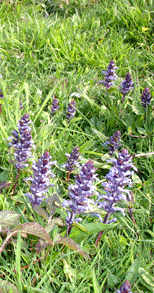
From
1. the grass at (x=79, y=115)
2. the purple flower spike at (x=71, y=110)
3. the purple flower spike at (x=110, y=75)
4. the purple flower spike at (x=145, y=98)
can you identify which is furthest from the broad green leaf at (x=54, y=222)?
the purple flower spike at (x=110, y=75)

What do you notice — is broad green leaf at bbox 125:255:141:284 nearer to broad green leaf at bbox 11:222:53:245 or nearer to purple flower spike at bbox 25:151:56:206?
broad green leaf at bbox 11:222:53:245

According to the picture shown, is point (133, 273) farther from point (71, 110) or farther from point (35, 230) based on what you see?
point (71, 110)

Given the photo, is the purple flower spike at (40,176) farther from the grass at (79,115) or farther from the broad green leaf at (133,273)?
the broad green leaf at (133,273)

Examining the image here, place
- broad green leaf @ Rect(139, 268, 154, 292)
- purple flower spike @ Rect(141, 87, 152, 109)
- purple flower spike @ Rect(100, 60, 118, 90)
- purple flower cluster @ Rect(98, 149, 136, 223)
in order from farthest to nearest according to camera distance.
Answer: purple flower spike @ Rect(100, 60, 118, 90) → purple flower spike @ Rect(141, 87, 152, 109) → broad green leaf @ Rect(139, 268, 154, 292) → purple flower cluster @ Rect(98, 149, 136, 223)

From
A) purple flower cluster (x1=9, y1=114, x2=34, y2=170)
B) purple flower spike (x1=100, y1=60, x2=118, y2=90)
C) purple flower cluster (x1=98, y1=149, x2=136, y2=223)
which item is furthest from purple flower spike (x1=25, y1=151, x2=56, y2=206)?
purple flower spike (x1=100, y1=60, x2=118, y2=90)

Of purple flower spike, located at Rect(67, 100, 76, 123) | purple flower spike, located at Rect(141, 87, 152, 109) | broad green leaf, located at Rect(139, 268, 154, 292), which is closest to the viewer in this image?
broad green leaf, located at Rect(139, 268, 154, 292)

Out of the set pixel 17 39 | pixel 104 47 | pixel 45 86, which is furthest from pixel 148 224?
pixel 17 39

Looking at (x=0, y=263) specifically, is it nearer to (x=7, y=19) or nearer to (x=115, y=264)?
(x=115, y=264)
